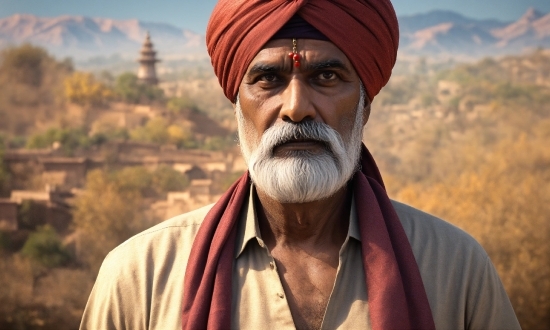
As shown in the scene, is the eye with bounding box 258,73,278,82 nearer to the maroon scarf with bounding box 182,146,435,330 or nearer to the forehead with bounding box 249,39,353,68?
the forehead with bounding box 249,39,353,68

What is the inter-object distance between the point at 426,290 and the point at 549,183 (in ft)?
47.6

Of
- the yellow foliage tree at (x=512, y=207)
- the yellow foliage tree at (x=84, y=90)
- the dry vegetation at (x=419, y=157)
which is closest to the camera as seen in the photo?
the dry vegetation at (x=419, y=157)

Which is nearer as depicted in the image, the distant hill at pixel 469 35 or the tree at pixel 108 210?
the tree at pixel 108 210

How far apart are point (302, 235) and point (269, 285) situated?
22cm

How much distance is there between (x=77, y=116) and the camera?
14.7 m

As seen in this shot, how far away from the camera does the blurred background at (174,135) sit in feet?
44.9

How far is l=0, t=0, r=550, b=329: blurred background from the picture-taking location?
13672 millimetres

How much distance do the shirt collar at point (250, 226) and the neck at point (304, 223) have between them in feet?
0.14

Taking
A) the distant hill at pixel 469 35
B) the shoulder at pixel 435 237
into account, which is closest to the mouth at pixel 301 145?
the shoulder at pixel 435 237

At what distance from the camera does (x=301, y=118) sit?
2.04 metres

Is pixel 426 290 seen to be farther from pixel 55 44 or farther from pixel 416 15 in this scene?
pixel 416 15

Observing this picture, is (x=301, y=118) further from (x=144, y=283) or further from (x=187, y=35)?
(x=187, y=35)

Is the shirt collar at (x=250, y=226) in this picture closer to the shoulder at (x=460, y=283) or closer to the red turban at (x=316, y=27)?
the shoulder at (x=460, y=283)

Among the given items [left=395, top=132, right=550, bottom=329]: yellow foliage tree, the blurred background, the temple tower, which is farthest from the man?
[left=395, top=132, right=550, bottom=329]: yellow foliage tree
